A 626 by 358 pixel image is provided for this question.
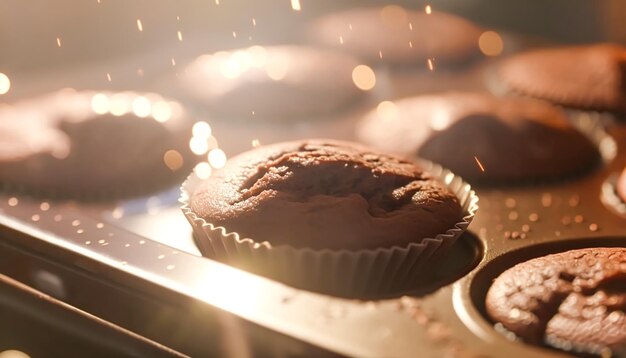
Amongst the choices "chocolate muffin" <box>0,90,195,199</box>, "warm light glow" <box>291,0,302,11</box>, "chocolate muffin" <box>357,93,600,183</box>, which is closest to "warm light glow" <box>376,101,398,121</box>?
"chocolate muffin" <box>357,93,600,183</box>

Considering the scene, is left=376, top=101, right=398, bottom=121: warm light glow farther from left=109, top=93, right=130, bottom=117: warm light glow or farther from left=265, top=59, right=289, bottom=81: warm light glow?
left=109, top=93, right=130, bottom=117: warm light glow

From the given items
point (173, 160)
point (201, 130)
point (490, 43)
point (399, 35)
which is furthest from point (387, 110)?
point (490, 43)

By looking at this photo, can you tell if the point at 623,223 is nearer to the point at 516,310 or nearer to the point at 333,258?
the point at 516,310

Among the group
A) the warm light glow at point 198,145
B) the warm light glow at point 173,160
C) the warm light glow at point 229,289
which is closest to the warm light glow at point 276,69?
the warm light glow at point 198,145

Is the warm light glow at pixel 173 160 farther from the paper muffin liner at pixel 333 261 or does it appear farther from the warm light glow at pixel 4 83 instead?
the warm light glow at pixel 4 83

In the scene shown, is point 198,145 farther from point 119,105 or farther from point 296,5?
point 296,5

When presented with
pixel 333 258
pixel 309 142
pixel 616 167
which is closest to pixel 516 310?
pixel 333 258
